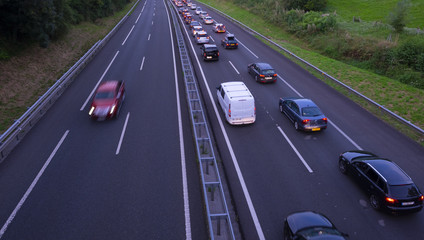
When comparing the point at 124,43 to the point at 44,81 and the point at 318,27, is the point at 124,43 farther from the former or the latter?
the point at 318,27

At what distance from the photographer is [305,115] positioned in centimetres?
1451

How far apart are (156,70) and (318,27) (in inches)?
877

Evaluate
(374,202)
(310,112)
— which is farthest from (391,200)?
(310,112)

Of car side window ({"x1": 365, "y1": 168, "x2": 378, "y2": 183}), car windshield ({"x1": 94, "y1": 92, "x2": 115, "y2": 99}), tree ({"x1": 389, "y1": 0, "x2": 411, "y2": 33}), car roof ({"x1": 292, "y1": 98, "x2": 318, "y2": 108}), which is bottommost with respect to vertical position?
car side window ({"x1": 365, "y1": 168, "x2": 378, "y2": 183})

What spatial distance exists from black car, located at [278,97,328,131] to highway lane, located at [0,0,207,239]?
6.24 m

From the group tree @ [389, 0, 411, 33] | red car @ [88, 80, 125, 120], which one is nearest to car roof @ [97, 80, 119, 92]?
red car @ [88, 80, 125, 120]

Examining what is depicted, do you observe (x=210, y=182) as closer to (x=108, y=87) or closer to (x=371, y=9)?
(x=108, y=87)

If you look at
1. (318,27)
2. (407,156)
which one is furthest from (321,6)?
(407,156)

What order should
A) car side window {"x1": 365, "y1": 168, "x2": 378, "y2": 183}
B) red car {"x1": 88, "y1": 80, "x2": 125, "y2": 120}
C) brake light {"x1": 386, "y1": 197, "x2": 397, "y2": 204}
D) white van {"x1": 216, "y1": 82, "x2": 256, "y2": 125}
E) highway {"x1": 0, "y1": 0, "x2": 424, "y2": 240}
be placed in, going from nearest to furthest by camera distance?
brake light {"x1": 386, "y1": 197, "x2": 397, "y2": 204} < highway {"x1": 0, "y1": 0, "x2": 424, "y2": 240} < car side window {"x1": 365, "y1": 168, "x2": 378, "y2": 183} < white van {"x1": 216, "y1": 82, "x2": 256, "y2": 125} < red car {"x1": 88, "y1": 80, "x2": 125, "y2": 120}

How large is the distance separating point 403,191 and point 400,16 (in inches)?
1067

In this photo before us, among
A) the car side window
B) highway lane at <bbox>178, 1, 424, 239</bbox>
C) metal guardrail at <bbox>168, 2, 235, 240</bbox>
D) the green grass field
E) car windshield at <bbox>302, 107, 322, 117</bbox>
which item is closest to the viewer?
metal guardrail at <bbox>168, 2, 235, 240</bbox>

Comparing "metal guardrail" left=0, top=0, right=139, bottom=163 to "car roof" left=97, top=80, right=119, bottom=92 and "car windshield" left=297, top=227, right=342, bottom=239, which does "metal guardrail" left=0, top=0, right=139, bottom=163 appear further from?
"car windshield" left=297, top=227, right=342, bottom=239

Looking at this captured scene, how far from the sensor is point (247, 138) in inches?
565

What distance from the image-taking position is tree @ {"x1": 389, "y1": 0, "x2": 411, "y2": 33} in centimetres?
2802
